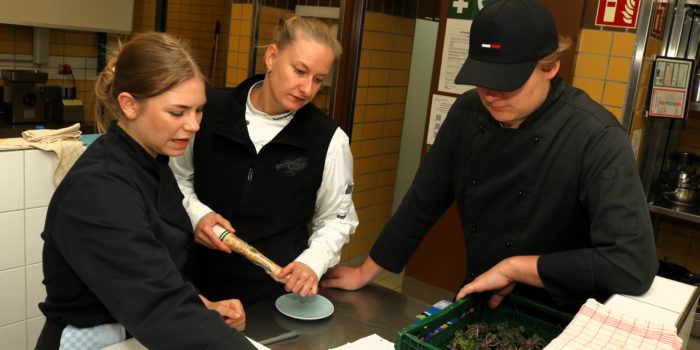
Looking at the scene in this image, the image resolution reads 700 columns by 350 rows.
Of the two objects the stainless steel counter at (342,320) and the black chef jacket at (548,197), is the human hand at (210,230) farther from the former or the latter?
the black chef jacket at (548,197)

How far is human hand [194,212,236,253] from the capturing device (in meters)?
1.54

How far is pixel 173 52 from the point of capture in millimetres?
1292

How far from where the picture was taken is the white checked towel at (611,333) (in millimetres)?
974

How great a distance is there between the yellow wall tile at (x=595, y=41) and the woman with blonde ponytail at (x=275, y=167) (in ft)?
5.50

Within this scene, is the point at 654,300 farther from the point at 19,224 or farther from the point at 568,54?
the point at 19,224

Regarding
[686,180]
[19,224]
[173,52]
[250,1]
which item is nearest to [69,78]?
[250,1]

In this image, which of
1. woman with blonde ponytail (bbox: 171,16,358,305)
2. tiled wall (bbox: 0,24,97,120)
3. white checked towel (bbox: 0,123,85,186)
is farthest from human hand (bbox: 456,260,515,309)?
tiled wall (bbox: 0,24,97,120)

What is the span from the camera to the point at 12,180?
2.25 meters

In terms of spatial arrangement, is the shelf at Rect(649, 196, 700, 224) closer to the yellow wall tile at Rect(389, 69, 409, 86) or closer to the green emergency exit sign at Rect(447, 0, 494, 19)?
the green emergency exit sign at Rect(447, 0, 494, 19)

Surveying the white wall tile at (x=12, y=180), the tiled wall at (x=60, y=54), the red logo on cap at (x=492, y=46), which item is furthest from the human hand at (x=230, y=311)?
the tiled wall at (x=60, y=54)

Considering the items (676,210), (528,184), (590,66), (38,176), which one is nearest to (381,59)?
(590,66)

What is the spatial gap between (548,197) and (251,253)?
0.75 metres

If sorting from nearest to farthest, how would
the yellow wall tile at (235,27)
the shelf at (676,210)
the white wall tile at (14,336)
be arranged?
1. the white wall tile at (14,336)
2. the shelf at (676,210)
3. the yellow wall tile at (235,27)

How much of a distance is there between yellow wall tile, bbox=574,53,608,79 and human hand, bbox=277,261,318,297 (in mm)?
2051
